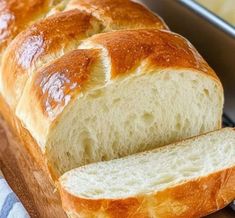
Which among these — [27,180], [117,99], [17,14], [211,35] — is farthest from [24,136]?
[211,35]

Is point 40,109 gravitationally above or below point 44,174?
above

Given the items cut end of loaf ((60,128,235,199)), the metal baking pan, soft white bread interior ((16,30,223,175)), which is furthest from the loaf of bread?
the metal baking pan

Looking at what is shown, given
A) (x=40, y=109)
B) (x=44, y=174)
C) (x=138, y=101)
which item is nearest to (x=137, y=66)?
(x=138, y=101)

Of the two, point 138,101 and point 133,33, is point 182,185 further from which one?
point 133,33

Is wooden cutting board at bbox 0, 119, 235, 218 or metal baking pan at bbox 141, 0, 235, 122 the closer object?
wooden cutting board at bbox 0, 119, 235, 218

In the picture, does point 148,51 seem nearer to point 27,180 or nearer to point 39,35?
point 39,35

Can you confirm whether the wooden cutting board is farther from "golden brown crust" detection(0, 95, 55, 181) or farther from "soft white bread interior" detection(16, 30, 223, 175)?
"soft white bread interior" detection(16, 30, 223, 175)

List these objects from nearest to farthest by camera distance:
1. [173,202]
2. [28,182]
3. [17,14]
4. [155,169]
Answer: [173,202] < [155,169] < [28,182] < [17,14]
